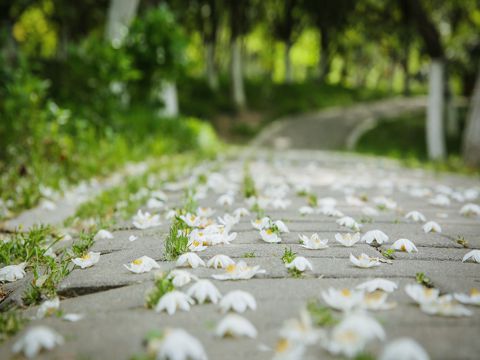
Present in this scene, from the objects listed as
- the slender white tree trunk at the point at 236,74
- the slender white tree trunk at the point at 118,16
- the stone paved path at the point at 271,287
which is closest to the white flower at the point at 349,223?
the stone paved path at the point at 271,287

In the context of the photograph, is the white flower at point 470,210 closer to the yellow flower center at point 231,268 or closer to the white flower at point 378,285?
the white flower at point 378,285

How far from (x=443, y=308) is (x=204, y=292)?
2.57 feet

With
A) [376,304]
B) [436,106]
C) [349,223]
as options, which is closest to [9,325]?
[376,304]

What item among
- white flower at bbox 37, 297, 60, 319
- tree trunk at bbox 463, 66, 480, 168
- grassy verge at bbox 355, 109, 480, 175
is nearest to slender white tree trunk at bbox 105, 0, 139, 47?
tree trunk at bbox 463, 66, 480, 168

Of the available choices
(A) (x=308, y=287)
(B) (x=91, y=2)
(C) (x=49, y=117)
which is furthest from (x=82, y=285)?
(B) (x=91, y=2)

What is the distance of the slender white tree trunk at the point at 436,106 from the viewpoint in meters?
11.0

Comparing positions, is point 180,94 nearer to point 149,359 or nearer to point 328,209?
point 328,209

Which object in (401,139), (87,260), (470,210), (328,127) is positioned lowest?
(401,139)

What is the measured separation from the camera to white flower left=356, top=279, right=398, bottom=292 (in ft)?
4.93

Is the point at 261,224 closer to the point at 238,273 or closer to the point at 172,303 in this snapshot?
the point at 238,273

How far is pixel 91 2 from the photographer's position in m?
17.7

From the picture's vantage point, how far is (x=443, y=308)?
1.30 metres

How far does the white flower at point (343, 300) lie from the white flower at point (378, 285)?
14cm

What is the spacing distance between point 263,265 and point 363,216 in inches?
49.8
